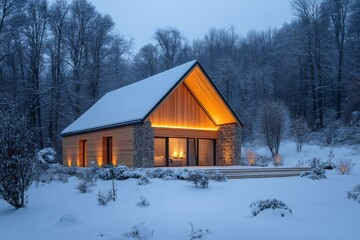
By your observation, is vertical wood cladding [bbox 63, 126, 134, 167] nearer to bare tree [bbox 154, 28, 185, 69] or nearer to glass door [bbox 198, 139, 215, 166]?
glass door [bbox 198, 139, 215, 166]

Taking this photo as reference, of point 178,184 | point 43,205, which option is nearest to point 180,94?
point 178,184

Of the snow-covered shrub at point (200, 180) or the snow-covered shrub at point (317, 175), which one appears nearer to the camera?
the snow-covered shrub at point (200, 180)

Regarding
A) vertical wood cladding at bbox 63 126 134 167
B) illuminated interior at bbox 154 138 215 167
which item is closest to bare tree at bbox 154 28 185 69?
vertical wood cladding at bbox 63 126 134 167

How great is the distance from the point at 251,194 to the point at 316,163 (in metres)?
8.94

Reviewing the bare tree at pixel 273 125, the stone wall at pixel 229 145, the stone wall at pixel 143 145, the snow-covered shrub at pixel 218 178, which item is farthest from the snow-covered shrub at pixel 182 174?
the bare tree at pixel 273 125

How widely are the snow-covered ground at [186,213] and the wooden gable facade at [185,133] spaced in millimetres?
5834

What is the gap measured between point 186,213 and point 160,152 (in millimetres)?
10090

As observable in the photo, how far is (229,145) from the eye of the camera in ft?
57.6

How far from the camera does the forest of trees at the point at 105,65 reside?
23422 mm

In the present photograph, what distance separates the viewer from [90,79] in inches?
1090

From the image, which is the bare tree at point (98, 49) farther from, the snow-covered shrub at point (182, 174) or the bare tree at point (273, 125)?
the snow-covered shrub at point (182, 174)

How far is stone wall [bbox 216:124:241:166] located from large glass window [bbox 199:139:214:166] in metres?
0.34

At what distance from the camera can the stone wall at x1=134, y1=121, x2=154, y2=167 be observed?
1384cm

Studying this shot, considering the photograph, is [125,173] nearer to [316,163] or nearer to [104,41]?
[316,163]
